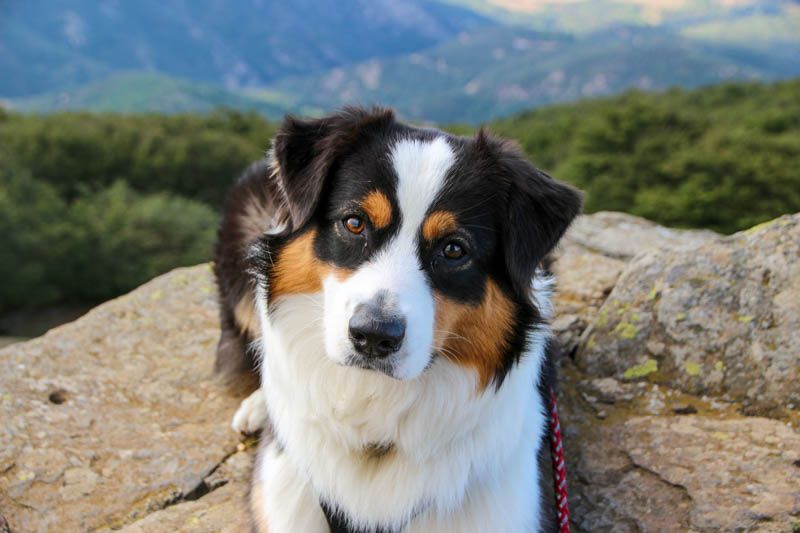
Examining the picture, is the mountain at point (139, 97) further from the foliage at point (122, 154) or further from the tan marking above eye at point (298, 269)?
the tan marking above eye at point (298, 269)

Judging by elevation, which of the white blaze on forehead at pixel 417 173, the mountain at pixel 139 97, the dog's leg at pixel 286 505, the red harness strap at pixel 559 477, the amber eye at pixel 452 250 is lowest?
the mountain at pixel 139 97

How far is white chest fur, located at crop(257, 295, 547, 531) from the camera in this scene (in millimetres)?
2721

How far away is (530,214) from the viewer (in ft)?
9.14

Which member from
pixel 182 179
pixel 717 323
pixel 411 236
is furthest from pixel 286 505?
pixel 182 179

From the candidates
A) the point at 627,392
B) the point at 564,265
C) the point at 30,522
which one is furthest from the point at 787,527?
the point at 30,522

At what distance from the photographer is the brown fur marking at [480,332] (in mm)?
2604

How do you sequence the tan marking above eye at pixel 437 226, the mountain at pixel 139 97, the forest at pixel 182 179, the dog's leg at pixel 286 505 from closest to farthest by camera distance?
the tan marking above eye at pixel 437 226 → the dog's leg at pixel 286 505 → the forest at pixel 182 179 → the mountain at pixel 139 97

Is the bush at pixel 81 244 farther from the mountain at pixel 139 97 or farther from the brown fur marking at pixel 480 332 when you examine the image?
the mountain at pixel 139 97

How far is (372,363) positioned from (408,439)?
0.52 metres

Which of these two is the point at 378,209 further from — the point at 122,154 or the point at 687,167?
the point at 122,154

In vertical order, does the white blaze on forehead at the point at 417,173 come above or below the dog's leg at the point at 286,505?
above

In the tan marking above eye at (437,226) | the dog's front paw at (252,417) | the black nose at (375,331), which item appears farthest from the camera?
the dog's front paw at (252,417)

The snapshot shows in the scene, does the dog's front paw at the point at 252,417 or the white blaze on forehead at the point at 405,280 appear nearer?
the white blaze on forehead at the point at 405,280

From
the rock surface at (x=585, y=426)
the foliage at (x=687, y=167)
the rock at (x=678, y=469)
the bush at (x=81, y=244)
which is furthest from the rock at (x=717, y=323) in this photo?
the bush at (x=81, y=244)
